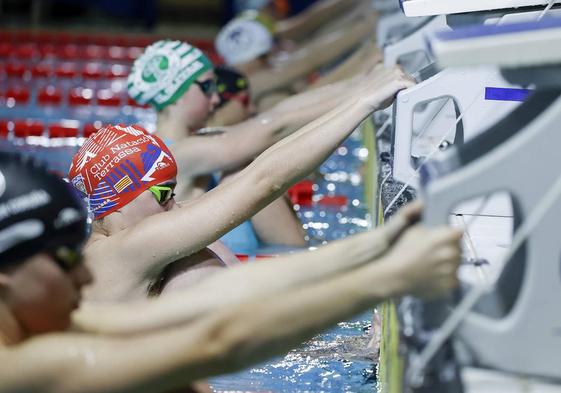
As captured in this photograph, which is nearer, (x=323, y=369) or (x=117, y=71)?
(x=323, y=369)

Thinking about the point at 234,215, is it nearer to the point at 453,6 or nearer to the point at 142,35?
the point at 453,6

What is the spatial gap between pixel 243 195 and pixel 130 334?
0.85 m

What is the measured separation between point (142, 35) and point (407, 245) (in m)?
10.9

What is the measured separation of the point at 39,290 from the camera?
2107 mm

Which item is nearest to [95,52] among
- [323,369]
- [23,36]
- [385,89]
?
[23,36]

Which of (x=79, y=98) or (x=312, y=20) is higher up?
(x=312, y=20)

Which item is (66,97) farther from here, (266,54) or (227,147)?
(227,147)

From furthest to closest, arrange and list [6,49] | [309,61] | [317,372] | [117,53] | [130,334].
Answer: [117,53] < [6,49] < [309,61] < [317,372] < [130,334]

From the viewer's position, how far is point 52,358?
2.06 metres

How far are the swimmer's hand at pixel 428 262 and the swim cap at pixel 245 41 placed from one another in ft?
19.4

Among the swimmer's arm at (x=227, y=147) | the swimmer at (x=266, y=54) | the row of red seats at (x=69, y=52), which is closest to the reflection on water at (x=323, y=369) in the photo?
the swimmer's arm at (x=227, y=147)

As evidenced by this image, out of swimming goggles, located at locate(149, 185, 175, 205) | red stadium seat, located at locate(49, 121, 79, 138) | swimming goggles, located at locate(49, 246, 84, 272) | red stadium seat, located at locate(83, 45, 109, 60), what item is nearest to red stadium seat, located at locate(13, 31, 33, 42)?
red stadium seat, located at locate(83, 45, 109, 60)

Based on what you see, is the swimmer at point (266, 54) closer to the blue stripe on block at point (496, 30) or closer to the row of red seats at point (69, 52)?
the row of red seats at point (69, 52)

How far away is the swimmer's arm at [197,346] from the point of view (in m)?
2.01
